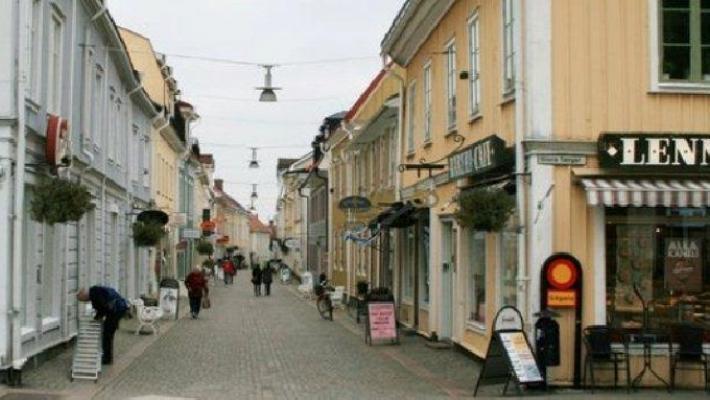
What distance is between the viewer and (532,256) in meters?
12.6

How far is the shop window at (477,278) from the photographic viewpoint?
15961mm

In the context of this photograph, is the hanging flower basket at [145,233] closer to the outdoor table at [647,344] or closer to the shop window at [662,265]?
the shop window at [662,265]

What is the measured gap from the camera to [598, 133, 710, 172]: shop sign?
12531 mm

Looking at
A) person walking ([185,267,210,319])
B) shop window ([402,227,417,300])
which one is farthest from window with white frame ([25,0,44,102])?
person walking ([185,267,210,319])

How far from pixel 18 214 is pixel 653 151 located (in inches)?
321

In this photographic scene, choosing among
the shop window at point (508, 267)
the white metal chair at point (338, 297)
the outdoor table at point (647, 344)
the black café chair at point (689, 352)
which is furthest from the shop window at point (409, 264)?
the black café chair at point (689, 352)

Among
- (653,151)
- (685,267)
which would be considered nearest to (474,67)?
(653,151)

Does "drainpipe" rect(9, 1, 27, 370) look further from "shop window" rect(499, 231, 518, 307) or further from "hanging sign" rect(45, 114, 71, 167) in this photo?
"shop window" rect(499, 231, 518, 307)

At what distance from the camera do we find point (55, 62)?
634 inches

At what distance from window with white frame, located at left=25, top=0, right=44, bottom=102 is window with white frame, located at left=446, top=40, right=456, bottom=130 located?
6.94m

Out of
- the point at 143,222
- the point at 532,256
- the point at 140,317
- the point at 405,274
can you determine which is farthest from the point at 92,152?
the point at 532,256

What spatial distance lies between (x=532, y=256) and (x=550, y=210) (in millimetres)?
624

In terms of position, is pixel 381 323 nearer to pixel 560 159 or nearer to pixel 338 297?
pixel 560 159

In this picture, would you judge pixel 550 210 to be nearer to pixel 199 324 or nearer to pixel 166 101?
pixel 199 324
